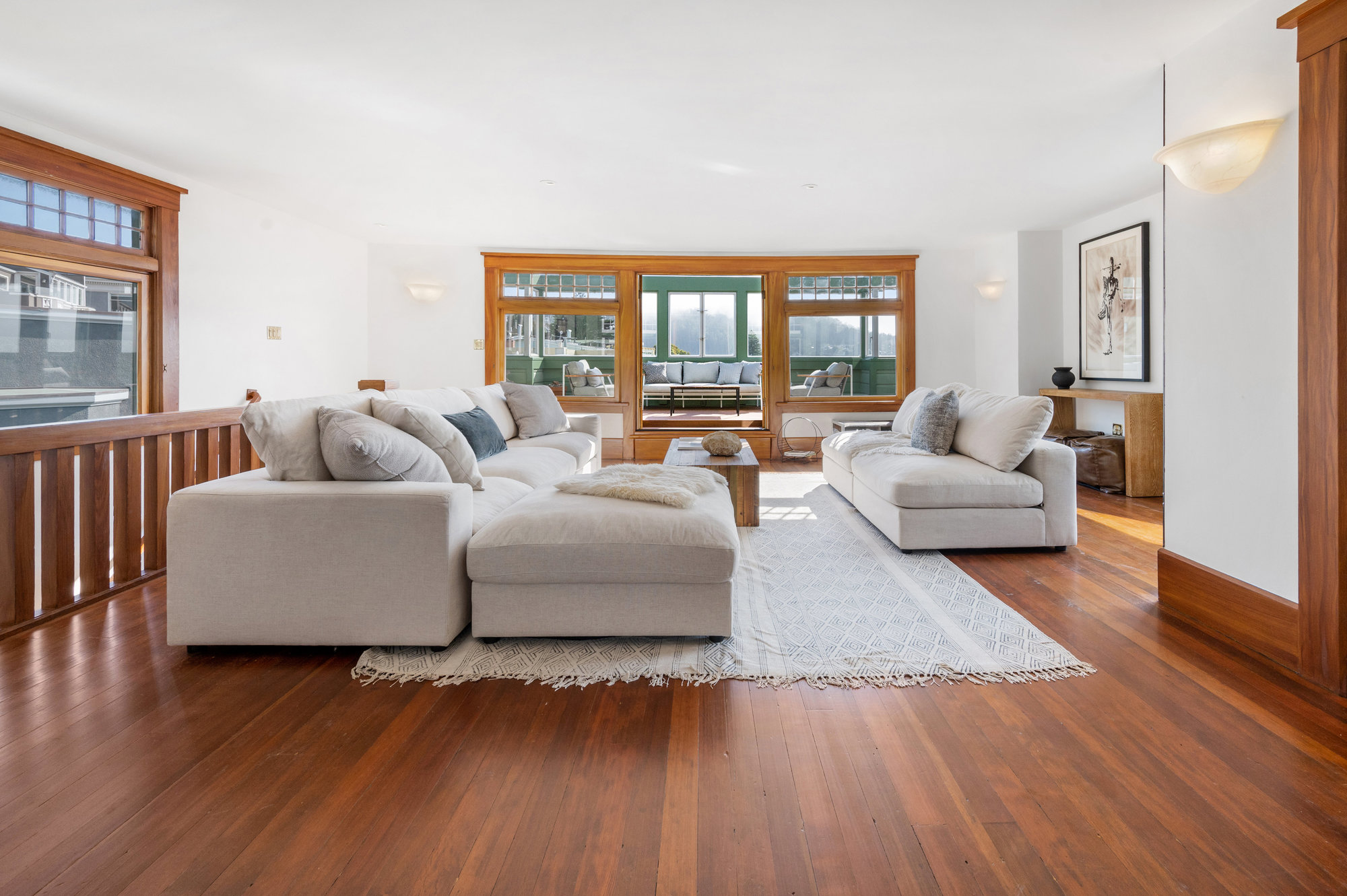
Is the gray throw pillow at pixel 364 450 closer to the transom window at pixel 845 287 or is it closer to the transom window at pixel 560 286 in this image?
the transom window at pixel 560 286

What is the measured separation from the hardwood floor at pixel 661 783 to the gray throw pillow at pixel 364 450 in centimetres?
68

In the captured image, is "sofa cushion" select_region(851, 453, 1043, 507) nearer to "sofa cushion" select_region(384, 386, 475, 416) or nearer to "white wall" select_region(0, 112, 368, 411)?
"sofa cushion" select_region(384, 386, 475, 416)

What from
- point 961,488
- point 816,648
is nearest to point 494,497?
point 816,648

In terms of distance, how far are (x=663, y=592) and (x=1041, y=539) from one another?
7.94 feet

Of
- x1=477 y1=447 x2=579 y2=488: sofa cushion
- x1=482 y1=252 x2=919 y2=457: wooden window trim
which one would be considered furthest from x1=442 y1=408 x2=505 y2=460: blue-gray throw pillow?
x1=482 y1=252 x2=919 y2=457: wooden window trim

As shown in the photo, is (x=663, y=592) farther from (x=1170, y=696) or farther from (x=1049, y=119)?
(x=1049, y=119)

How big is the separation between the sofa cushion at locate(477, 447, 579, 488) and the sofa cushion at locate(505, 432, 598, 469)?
11cm

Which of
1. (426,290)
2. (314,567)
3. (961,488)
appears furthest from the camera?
(426,290)

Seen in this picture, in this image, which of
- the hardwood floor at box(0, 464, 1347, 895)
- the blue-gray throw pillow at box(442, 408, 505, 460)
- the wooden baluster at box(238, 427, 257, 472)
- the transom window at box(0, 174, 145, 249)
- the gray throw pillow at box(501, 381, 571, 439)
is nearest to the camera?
the hardwood floor at box(0, 464, 1347, 895)

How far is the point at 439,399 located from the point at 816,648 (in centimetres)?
298

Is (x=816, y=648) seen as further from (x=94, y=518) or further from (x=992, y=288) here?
(x=992, y=288)

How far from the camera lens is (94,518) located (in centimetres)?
310

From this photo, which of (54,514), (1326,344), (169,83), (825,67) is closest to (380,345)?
(169,83)

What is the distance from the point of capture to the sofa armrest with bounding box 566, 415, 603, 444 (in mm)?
6227
